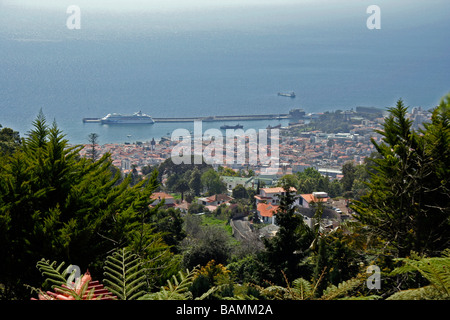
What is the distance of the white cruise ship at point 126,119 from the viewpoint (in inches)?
1598

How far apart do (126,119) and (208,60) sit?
28.9m

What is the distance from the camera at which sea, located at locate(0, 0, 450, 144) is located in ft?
151

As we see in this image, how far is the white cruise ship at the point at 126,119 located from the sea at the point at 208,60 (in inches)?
22.6

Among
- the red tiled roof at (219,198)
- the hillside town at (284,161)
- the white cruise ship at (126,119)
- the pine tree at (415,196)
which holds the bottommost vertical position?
the red tiled roof at (219,198)

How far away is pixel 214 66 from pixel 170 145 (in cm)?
3100

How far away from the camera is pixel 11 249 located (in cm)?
209

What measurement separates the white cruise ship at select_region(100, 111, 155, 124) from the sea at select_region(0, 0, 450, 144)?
575 millimetres

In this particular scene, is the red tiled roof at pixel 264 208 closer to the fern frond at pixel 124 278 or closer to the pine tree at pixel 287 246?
the pine tree at pixel 287 246

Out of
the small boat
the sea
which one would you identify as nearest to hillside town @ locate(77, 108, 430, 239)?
the sea

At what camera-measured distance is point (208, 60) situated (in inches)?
2633

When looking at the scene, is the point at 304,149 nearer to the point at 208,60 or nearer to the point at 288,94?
the point at 288,94

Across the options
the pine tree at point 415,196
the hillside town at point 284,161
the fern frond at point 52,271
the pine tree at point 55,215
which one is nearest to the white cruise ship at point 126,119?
the hillside town at point 284,161

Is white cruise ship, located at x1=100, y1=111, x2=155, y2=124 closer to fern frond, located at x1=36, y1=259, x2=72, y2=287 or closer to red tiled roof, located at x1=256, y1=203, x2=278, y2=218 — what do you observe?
red tiled roof, located at x1=256, y1=203, x2=278, y2=218

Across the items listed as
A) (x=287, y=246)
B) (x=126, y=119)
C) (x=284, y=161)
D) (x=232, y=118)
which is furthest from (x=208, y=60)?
(x=287, y=246)
